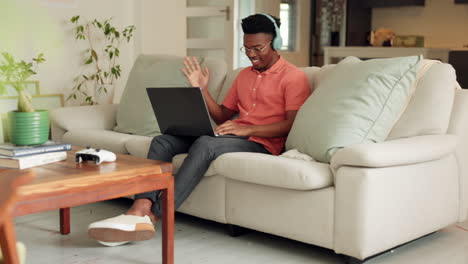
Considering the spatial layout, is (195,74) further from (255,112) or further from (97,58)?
(97,58)

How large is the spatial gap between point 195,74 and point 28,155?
1.38m

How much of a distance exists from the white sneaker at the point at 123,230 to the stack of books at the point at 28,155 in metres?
0.34

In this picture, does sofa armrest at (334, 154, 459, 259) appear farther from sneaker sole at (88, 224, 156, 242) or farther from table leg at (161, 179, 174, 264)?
sneaker sole at (88, 224, 156, 242)

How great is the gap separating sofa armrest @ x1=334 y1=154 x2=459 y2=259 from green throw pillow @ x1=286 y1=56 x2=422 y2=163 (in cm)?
23

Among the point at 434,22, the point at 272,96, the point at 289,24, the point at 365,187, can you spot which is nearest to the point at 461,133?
the point at 365,187

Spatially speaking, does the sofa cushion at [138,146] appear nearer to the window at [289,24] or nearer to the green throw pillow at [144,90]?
the green throw pillow at [144,90]

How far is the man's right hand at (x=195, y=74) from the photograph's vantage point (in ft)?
11.6

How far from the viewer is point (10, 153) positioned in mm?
2330

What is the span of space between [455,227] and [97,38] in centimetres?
345

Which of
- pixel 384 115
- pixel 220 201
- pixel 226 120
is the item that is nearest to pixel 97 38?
pixel 226 120

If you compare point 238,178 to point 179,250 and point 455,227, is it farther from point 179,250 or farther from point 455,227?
point 455,227

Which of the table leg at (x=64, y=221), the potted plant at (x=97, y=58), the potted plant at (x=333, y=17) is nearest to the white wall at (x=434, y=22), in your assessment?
the potted plant at (x=333, y=17)

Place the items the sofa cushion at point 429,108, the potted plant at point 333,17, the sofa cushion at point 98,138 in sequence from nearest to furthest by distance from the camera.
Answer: the sofa cushion at point 429,108 < the sofa cushion at point 98,138 < the potted plant at point 333,17

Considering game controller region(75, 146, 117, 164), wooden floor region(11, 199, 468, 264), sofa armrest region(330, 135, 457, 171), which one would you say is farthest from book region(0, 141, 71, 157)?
sofa armrest region(330, 135, 457, 171)
